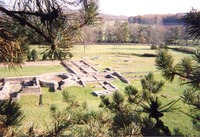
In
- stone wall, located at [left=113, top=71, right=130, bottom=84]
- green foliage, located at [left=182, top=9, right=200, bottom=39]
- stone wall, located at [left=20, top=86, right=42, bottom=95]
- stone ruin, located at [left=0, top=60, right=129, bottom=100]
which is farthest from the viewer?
stone wall, located at [left=113, top=71, right=130, bottom=84]

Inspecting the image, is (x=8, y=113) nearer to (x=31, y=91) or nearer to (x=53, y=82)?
(x=31, y=91)

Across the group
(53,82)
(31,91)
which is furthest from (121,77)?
(31,91)

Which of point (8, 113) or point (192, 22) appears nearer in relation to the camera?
point (8, 113)

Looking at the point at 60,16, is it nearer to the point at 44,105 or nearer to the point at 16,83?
the point at 44,105

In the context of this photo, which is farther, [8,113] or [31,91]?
[31,91]

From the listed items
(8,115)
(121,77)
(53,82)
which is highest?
(8,115)

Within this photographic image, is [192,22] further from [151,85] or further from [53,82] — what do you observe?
[53,82]

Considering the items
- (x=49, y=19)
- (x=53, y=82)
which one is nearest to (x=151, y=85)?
(x=49, y=19)

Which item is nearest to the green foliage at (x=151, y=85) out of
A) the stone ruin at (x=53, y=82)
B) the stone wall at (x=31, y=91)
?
the stone ruin at (x=53, y=82)

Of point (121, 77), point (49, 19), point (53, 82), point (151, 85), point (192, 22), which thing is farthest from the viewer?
point (121, 77)

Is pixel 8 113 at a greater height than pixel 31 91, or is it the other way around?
pixel 8 113

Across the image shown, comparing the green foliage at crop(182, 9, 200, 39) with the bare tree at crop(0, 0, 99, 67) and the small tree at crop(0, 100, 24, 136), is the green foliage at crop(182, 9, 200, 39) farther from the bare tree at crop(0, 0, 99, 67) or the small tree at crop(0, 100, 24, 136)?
the small tree at crop(0, 100, 24, 136)

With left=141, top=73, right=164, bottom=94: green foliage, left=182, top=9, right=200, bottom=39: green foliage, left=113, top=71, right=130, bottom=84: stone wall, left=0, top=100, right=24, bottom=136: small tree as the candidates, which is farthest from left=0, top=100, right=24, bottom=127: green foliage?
left=113, top=71, right=130, bottom=84: stone wall

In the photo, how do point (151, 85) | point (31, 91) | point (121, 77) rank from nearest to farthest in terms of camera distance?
1. point (151, 85)
2. point (31, 91)
3. point (121, 77)
